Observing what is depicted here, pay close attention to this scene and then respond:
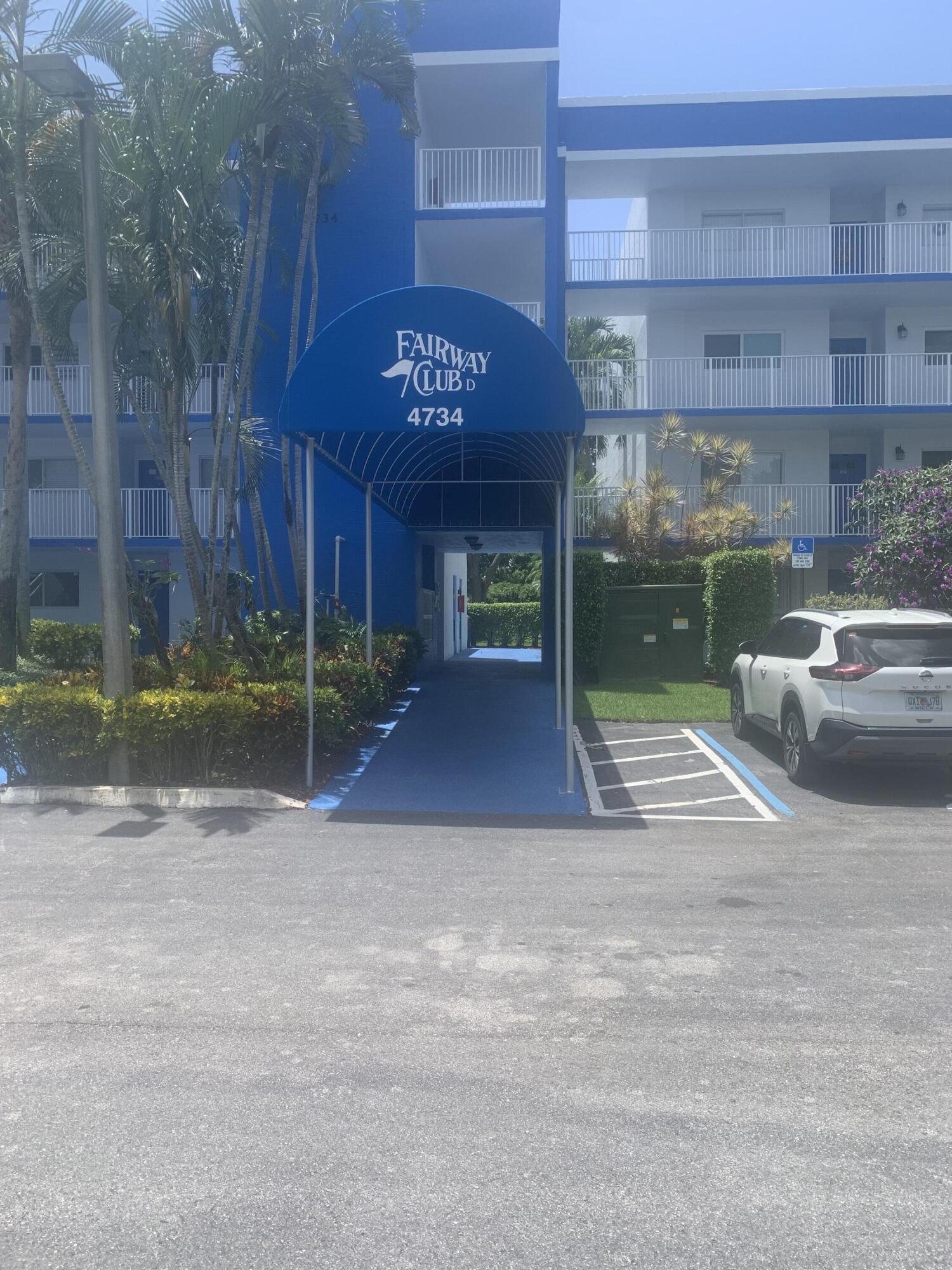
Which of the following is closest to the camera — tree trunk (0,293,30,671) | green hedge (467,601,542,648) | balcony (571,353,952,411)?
tree trunk (0,293,30,671)

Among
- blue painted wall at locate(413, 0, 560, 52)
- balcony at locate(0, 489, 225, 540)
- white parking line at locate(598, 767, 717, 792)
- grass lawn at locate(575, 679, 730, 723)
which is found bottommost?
white parking line at locate(598, 767, 717, 792)

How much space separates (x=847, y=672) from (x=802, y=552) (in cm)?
779

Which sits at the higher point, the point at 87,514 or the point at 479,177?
the point at 479,177

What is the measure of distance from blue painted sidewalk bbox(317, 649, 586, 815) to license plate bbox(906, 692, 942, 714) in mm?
3248

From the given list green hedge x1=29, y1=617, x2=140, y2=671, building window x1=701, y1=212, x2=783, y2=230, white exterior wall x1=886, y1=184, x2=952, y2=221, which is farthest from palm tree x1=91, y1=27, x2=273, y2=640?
white exterior wall x1=886, y1=184, x2=952, y2=221

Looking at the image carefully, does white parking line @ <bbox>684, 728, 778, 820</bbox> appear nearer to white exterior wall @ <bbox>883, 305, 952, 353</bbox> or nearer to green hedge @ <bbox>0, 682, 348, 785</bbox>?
green hedge @ <bbox>0, 682, 348, 785</bbox>

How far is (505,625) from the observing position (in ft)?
128

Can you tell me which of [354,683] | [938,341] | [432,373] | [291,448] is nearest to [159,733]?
[354,683]

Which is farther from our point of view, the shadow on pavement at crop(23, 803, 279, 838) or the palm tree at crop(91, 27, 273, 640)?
the palm tree at crop(91, 27, 273, 640)

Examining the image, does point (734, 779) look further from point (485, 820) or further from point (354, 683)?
point (354, 683)

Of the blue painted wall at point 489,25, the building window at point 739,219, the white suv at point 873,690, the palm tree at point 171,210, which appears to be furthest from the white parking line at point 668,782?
the building window at point 739,219

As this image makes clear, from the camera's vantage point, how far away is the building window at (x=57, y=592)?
2619 centimetres

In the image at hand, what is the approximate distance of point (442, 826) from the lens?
9555 mm

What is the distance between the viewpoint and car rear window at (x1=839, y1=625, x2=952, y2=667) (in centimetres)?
Answer: 1054
